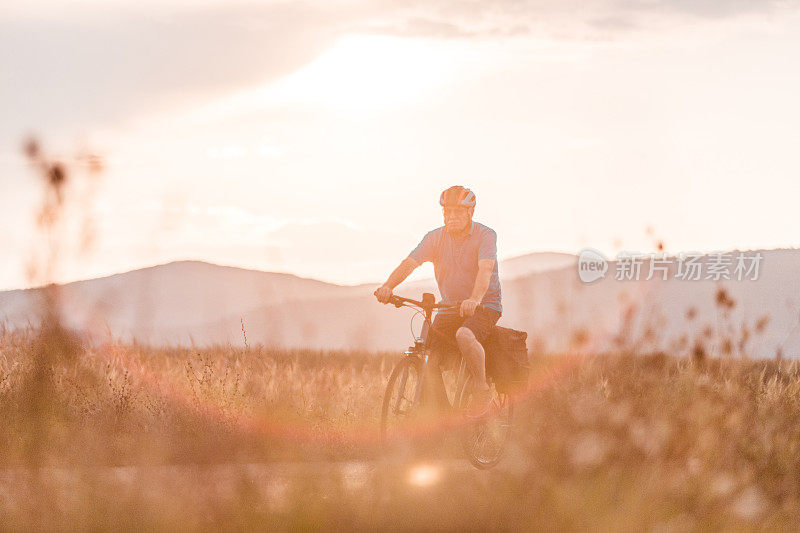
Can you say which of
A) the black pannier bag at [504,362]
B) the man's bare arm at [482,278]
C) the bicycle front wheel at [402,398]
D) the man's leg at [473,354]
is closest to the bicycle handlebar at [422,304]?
the man's bare arm at [482,278]

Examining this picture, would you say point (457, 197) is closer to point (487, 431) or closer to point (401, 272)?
point (401, 272)

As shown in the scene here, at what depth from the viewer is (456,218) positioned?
31.1 feet

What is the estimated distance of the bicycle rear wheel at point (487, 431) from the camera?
9.55 meters

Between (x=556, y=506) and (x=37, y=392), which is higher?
(x=37, y=392)

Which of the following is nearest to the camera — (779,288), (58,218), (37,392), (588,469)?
(588,469)

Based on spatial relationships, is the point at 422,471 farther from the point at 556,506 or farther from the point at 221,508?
the point at 221,508

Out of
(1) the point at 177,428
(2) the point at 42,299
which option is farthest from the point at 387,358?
(2) the point at 42,299

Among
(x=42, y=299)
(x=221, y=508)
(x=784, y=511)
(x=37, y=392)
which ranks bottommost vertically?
(x=784, y=511)

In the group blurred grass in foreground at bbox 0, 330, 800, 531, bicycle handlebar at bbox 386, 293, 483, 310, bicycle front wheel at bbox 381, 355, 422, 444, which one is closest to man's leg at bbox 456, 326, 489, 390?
bicycle handlebar at bbox 386, 293, 483, 310

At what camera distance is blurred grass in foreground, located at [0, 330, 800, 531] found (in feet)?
21.0

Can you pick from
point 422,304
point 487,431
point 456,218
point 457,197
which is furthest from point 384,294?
point 487,431

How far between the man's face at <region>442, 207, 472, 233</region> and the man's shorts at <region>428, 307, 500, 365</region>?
77cm

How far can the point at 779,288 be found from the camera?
328 ft

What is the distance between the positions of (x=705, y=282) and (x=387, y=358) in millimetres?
82705
